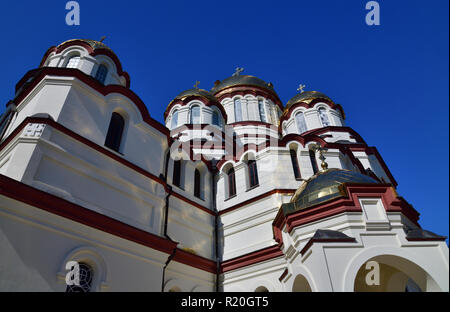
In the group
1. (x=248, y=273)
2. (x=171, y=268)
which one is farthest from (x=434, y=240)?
(x=171, y=268)

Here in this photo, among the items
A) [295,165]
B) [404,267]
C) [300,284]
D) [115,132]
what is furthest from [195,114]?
[404,267]

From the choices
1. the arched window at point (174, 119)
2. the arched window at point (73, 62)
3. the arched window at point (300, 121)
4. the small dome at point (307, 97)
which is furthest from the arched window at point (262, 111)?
the arched window at point (73, 62)

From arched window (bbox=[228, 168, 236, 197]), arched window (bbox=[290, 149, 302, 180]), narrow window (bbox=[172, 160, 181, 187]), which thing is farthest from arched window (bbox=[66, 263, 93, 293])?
arched window (bbox=[290, 149, 302, 180])

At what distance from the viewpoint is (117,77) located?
15.3m

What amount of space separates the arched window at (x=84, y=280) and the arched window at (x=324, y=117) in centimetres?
1719

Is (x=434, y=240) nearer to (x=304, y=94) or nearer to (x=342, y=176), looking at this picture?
(x=342, y=176)

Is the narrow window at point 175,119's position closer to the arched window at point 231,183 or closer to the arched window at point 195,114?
the arched window at point 195,114

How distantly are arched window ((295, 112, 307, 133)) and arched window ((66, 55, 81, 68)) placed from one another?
47.2 ft

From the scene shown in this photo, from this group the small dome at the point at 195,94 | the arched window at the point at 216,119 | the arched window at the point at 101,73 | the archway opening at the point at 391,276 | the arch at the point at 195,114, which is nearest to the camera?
the archway opening at the point at 391,276

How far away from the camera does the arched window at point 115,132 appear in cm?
1132

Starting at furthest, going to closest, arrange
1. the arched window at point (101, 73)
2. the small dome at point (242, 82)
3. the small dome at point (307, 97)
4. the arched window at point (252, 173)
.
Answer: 1. the small dome at point (242, 82)
2. the small dome at point (307, 97)
3. the arched window at point (252, 173)
4. the arched window at point (101, 73)

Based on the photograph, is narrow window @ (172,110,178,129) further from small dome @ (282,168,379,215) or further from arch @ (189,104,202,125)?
small dome @ (282,168,379,215)

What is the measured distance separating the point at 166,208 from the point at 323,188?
627cm
